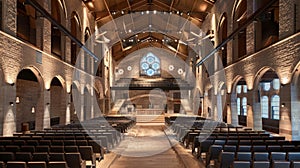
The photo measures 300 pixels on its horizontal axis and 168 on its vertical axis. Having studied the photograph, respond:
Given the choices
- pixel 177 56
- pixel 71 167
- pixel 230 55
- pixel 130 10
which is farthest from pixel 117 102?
pixel 71 167

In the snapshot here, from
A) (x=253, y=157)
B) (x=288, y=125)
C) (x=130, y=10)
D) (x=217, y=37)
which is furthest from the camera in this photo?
(x=130, y=10)

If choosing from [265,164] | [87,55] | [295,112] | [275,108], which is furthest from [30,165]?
[87,55]

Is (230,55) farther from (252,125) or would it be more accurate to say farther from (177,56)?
(177,56)

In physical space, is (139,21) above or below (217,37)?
above

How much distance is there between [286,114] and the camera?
12.3 m

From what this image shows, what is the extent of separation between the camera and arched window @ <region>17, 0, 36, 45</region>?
690 inches

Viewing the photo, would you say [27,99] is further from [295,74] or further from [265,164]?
[265,164]

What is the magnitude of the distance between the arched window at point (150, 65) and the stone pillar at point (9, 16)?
30640mm

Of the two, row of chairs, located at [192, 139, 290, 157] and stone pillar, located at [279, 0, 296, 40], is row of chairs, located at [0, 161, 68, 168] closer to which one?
row of chairs, located at [192, 139, 290, 157]

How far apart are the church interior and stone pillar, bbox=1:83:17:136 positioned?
0.17 feet

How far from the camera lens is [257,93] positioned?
16141 mm

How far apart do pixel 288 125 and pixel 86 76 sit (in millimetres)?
16830

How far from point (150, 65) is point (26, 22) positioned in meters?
25.7

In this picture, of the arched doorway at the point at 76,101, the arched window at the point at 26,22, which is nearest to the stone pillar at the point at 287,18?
the arched window at the point at 26,22
